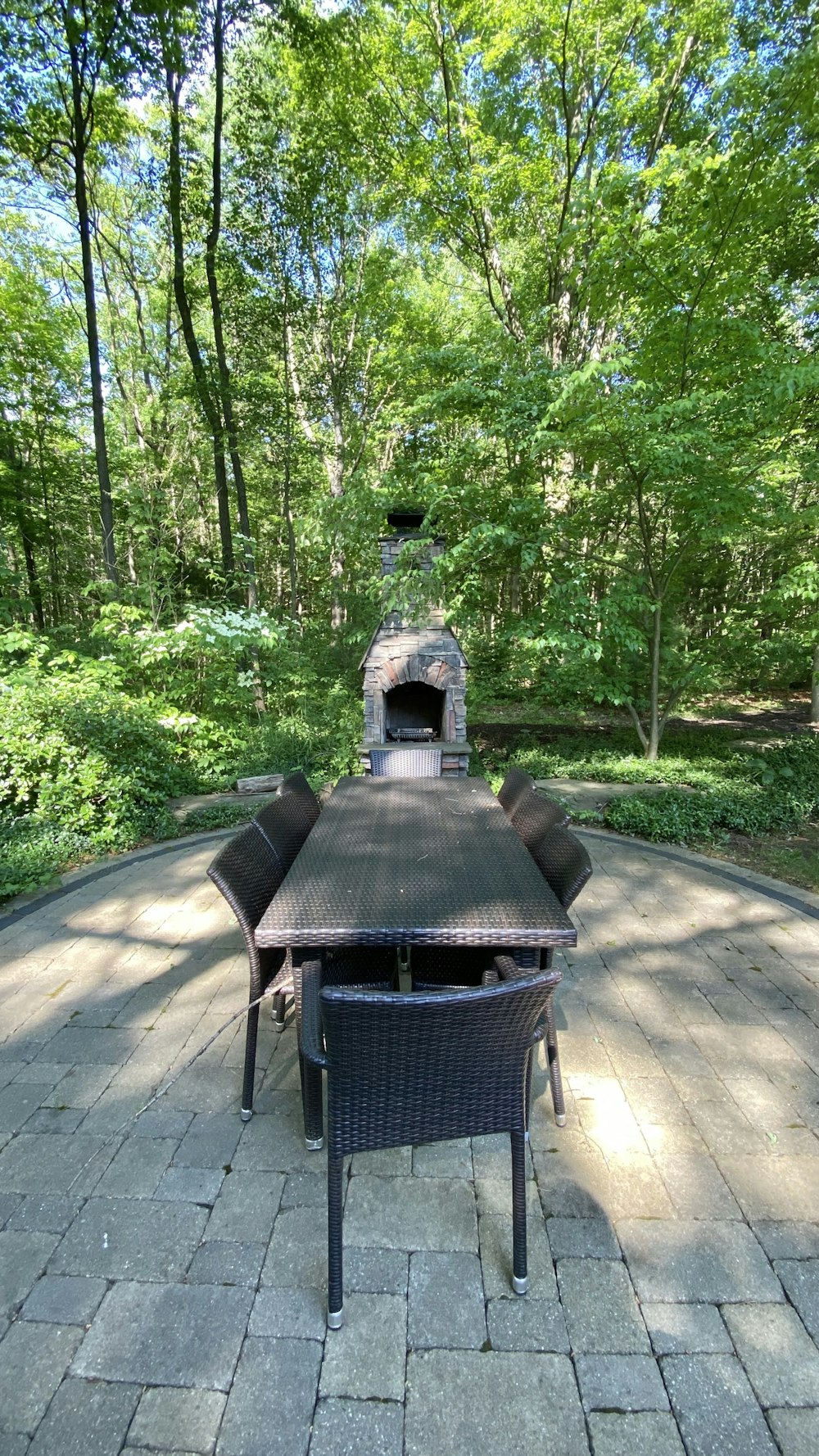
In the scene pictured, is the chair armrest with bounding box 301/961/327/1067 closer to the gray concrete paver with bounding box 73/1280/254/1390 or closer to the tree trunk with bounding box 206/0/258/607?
the gray concrete paver with bounding box 73/1280/254/1390

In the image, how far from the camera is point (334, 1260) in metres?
1.26

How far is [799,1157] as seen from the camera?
5.47 feet

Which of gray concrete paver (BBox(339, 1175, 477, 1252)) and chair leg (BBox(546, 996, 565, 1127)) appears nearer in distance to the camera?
gray concrete paver (BBox(339, 1175, 477, 1252))

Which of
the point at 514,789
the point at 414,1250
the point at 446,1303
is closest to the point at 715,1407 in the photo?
the point at 446,1303

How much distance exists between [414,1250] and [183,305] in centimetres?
933

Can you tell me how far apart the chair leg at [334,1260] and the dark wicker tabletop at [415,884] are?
1.73 feet

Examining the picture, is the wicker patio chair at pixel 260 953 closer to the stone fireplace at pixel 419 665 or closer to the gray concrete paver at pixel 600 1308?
the gray concrete paver at pixel 600 1308

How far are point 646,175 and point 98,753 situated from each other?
18.5 ft

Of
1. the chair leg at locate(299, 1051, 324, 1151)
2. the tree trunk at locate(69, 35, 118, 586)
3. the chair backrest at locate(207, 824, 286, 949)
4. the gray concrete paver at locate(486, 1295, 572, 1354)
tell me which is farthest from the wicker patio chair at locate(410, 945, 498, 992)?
the tree trunk at locate(69, 35, 118, 586)

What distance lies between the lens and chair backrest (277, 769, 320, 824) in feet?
8.71

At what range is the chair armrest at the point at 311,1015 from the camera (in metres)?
1.38

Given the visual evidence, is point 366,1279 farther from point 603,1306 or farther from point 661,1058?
point 661,1058

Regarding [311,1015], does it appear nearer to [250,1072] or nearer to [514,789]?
[250,1072]

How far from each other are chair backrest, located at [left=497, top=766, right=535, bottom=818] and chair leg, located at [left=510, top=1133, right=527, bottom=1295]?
1.45m
